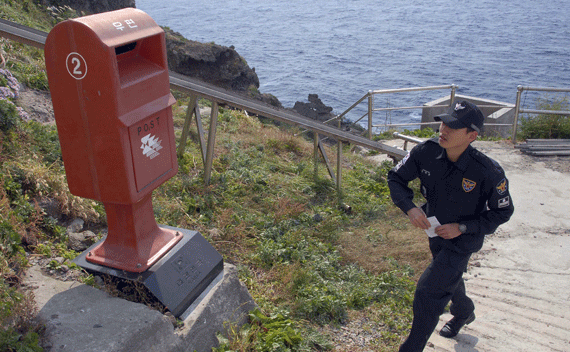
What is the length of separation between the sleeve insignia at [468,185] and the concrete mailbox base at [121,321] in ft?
6.20

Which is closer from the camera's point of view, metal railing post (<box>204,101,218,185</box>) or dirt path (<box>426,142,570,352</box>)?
dirt path (<box>426,142,570,352</box>)

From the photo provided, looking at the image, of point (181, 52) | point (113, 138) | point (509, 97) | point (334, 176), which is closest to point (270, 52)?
point (509, 97)

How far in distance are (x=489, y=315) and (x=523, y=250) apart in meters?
1.67

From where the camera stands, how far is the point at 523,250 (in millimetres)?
5445

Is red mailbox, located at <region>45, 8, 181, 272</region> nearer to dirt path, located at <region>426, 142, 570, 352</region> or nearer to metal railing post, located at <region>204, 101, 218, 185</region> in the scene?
metal railing post, located at <region>204, 101, 218, 185</region>

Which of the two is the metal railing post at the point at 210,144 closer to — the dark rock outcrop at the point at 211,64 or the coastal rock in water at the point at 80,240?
the coastal rock in water at the point at 80,240

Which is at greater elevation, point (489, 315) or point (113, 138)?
point (113, 138)

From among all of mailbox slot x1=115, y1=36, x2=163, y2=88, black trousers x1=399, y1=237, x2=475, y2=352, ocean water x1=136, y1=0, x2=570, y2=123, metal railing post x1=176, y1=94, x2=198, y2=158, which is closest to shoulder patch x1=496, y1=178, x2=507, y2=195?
black trousers x1=399, y1=237, x2=475, y2=352

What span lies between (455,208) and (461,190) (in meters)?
0.15

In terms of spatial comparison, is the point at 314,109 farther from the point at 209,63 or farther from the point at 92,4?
the point at 92,4

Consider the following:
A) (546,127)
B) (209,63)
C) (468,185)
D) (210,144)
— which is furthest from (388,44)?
(468,185)

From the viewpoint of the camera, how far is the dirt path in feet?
12.5

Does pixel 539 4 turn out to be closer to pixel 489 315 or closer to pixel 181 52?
pixel 181 52

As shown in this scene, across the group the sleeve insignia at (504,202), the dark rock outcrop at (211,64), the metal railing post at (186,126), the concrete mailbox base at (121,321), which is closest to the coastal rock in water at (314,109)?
the dark rock outcrop at (211,64)
